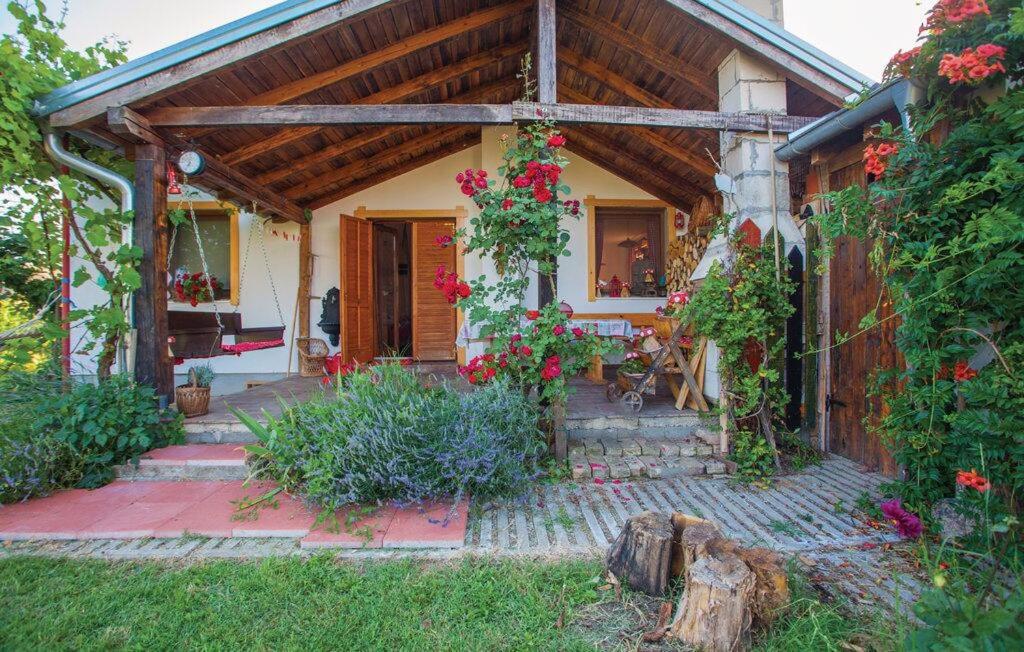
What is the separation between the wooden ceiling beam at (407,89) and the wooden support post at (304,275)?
170cm

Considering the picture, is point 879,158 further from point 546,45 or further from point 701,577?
point 546,45

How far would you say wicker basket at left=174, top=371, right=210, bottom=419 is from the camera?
143 inches

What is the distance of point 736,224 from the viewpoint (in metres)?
3.56

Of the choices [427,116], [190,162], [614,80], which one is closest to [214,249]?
[190,162]

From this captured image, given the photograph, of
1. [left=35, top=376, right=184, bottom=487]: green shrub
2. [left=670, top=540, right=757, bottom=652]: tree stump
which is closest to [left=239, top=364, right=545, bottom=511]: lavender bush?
[left=35, top=376, right=184, bottom=487]: green shrub

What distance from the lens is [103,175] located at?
3.35 metres

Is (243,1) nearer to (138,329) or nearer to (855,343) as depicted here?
(138,329)

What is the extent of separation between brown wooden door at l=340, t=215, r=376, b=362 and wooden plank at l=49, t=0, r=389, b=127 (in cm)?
288

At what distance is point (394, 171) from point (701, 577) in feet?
20.6

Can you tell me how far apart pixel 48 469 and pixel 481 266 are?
15.1ft

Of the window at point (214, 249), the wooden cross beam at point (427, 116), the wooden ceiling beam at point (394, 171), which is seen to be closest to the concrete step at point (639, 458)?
the wooden cross beam at point (427, 116)

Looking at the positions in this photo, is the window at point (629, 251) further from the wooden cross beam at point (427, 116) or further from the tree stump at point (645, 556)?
the tree stump at point (645, 556)

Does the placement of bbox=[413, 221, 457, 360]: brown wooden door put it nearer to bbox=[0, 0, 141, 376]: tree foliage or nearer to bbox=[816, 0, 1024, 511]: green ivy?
bbox=[0, 0, 141, 376]: tree foliage

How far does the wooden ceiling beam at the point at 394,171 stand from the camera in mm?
6492
